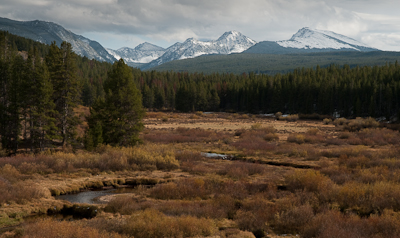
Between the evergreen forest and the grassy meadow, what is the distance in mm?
5952

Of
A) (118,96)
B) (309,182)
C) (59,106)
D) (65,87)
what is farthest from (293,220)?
(59,106)

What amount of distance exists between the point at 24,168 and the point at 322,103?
8753cm

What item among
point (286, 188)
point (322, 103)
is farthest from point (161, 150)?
point (322, 103)

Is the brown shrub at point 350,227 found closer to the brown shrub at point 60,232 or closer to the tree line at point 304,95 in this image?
the brown shrub at point 60,232

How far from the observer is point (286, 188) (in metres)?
17.7

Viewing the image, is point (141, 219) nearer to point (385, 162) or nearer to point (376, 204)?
point (376, 204)

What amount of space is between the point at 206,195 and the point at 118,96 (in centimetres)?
1662

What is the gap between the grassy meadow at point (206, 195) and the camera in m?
10.5

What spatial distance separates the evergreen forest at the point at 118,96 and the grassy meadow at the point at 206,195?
5952 millimetres

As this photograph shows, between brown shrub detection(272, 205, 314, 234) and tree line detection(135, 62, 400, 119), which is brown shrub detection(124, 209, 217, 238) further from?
tree line detection(135, 62, 400, 119)

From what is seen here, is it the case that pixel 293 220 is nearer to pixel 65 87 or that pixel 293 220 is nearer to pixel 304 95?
pixel 65 87

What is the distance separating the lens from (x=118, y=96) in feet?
95.8

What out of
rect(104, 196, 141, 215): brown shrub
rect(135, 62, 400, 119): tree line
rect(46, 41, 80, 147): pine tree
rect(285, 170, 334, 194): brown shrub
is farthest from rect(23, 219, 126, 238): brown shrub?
rect(135, 62, 400, 119): tree line

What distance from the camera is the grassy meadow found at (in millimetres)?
10477
